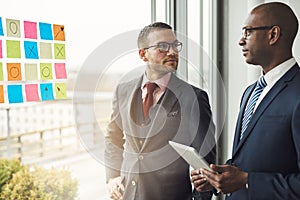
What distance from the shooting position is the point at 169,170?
192cm

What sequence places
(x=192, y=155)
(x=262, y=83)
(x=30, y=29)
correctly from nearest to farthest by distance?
(x=192, y=155) < (x=30, y=29) < (x=262, y=83)

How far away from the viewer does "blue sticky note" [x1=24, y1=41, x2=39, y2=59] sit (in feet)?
5.65

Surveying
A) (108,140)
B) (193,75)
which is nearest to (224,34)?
(193,75)

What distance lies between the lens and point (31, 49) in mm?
1740

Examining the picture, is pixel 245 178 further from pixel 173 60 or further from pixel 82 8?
pixel 82 8

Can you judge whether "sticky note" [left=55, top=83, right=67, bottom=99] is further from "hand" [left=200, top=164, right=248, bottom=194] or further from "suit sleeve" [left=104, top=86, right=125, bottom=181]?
"hand" [left=200, top=164, right=248, bottom=194]

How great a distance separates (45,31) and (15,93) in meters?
0.32

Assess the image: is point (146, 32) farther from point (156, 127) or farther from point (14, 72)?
point (14, 72)

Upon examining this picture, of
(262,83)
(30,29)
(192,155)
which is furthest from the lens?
(262,83)

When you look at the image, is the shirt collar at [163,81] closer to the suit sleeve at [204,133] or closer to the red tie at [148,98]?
the red tie at [148,98]

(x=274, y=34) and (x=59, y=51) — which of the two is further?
(x=59, y=51)

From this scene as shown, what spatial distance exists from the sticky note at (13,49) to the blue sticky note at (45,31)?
0.14m

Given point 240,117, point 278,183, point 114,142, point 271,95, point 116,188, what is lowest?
point 116,188

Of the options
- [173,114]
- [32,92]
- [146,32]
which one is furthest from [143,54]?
[32,92]
